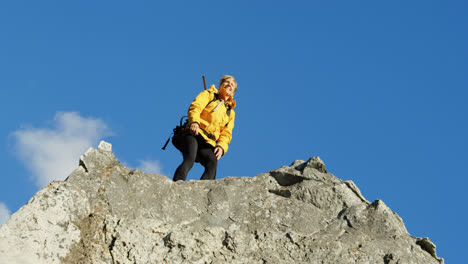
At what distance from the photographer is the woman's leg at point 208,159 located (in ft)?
28.9

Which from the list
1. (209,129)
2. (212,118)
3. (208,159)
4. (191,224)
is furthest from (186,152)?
(191,224)

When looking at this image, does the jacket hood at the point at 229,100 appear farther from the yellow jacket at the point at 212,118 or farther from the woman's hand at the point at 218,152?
the woman's hand at the point at 218,152

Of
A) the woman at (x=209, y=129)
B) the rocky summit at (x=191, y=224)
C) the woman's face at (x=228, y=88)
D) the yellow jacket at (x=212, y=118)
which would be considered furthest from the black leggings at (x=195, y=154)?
Result: the woman's face at (x=228, y=88)

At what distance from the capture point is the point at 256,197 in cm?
720

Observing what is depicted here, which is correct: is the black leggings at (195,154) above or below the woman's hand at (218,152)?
below

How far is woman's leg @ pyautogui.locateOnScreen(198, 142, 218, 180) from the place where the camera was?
882 centimetres

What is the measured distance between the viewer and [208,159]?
892 centimetres

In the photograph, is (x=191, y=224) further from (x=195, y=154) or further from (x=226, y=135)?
(x=226, y=135)

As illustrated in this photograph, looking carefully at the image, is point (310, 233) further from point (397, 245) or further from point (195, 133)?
point (195, 133)

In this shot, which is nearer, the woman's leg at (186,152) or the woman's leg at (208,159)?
the woman's leg at (186,152)

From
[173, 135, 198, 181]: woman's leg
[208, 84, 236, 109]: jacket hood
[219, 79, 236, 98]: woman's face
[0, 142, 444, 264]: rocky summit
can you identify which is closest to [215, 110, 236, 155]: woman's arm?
[208, 84, 236, 109]: jacket hood

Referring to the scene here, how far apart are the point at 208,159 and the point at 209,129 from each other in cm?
56

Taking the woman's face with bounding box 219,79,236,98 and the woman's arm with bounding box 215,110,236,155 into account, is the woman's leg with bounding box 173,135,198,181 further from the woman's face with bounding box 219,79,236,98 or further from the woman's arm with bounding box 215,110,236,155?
the woman's face with bounding box 219,79,236,98

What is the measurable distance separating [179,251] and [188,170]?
8.19 feet
